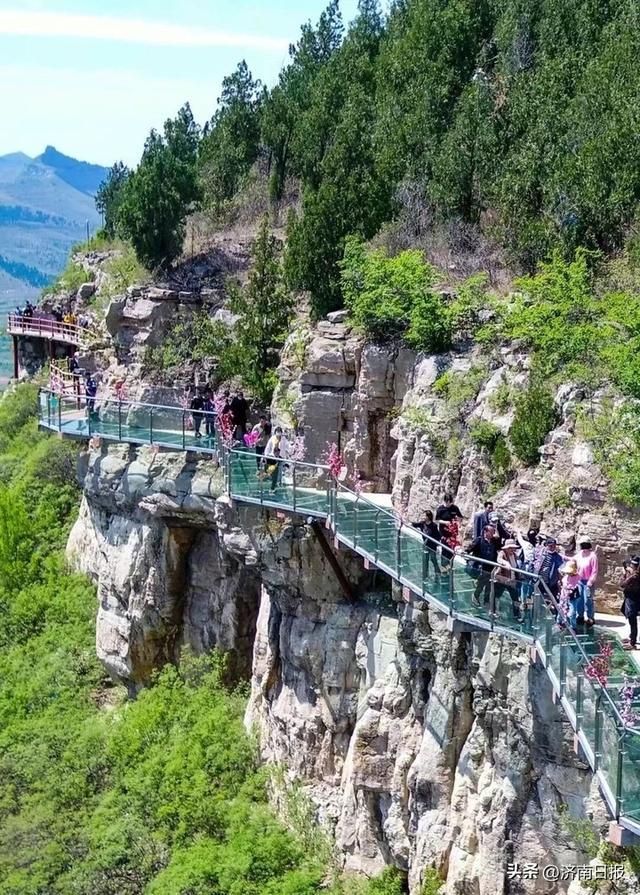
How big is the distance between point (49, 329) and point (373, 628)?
33877 millimetres

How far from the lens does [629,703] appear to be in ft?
60.7

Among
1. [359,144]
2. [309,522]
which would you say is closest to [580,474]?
[309,522]

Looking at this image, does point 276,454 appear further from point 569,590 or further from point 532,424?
point 569,590

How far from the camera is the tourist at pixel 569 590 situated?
68.8 ft

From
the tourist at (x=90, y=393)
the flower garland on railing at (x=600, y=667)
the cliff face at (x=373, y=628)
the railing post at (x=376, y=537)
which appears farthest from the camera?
the tourist at (x=90, y=393)

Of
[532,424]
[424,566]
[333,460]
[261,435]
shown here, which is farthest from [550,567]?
[261,435]

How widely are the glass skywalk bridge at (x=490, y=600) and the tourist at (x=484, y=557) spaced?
3 cm

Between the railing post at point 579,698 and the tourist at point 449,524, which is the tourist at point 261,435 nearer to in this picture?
the tourist at point 449,524

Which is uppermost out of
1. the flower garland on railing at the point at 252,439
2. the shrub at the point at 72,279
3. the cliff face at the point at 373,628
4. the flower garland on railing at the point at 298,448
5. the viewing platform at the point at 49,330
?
the shrub at the point at 72,279

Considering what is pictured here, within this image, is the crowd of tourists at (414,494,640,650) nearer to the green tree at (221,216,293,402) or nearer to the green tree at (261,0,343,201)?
the green tree at (221,216,293,402)

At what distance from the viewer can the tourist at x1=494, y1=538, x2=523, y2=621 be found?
21.6 metres

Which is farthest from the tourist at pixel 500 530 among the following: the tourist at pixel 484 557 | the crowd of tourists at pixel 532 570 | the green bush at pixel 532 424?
the green bush at pixel 532 424

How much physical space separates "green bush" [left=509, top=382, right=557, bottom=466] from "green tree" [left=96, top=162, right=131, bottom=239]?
38625mm

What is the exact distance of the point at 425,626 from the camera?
26.3m
